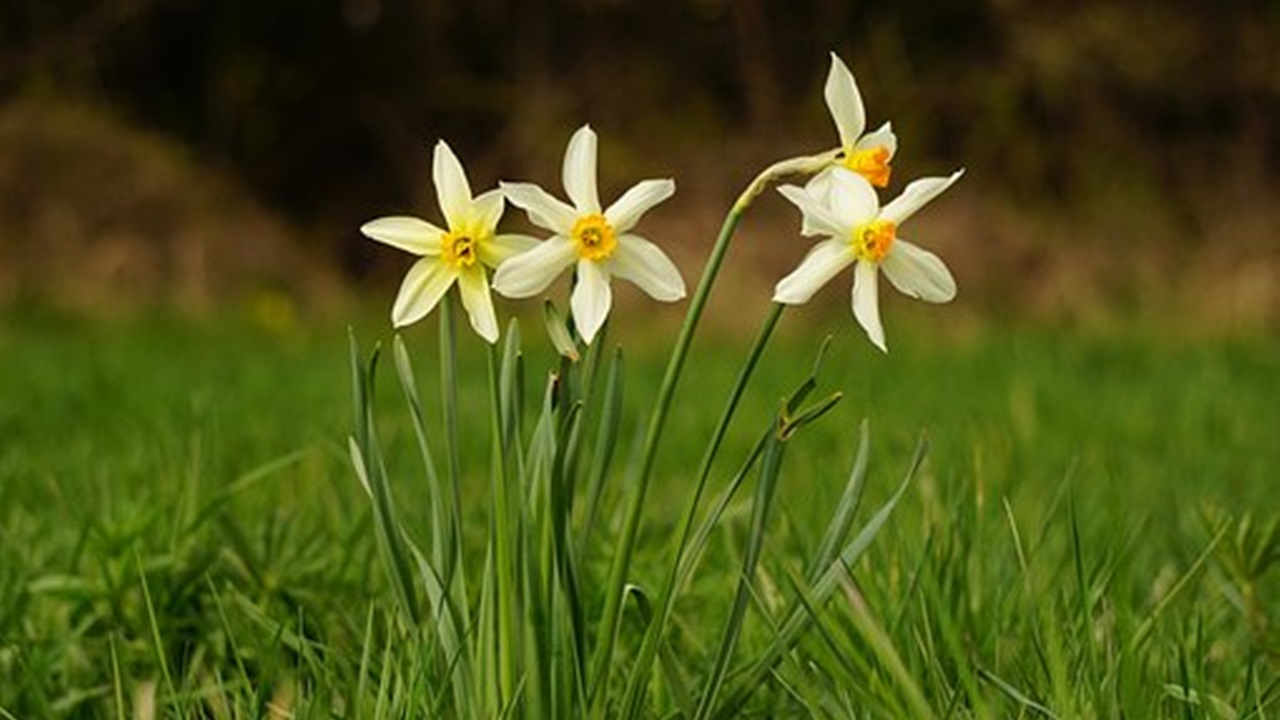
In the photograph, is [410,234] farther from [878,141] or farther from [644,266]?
[878,141]

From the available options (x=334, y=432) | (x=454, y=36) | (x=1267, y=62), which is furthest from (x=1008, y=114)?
(x=334, y=432)

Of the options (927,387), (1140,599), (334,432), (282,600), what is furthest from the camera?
(927,387)

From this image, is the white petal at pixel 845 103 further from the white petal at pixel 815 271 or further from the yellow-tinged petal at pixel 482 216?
the yellow-tinged petal at pixel 482 216

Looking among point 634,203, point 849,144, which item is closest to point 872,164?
point 849,144

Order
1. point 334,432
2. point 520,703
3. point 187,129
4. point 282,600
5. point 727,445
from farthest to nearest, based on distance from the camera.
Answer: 1. point 187,129
2. point 727,445
3. point 334,432
4. point 282,600
5. point 520,703

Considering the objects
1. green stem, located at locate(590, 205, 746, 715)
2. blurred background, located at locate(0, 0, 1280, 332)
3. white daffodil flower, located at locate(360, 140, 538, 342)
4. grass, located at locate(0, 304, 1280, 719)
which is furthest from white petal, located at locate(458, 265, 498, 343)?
blurred background, located at locate(0, 0, 1280, 332)

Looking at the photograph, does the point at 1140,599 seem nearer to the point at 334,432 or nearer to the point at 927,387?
the point at 334,432

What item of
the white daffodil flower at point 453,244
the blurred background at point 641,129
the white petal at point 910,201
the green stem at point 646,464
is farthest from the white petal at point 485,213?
the blurred background at point 641,129

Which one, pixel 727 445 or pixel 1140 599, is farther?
pixel 727 445
